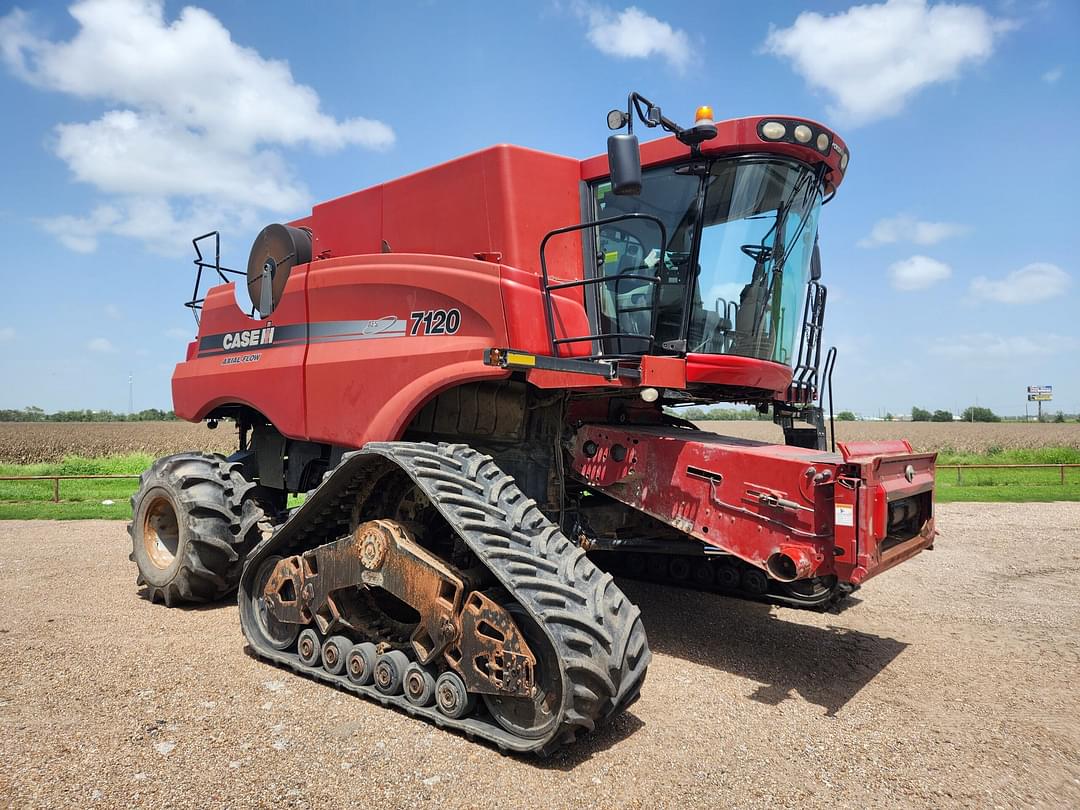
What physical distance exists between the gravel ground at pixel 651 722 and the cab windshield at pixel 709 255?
223 cm

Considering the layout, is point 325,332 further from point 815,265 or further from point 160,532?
point 815,265

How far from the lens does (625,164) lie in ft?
14.4

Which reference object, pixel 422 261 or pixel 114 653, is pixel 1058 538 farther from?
pixel 114 653

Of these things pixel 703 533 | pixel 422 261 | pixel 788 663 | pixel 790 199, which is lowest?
pixel 788 663

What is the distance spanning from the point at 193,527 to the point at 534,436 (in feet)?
9.67

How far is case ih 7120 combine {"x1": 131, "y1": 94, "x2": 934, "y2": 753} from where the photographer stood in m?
3.94

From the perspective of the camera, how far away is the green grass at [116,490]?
495 inches

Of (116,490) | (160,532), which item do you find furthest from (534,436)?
(116,490)

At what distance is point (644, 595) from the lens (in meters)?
6.98

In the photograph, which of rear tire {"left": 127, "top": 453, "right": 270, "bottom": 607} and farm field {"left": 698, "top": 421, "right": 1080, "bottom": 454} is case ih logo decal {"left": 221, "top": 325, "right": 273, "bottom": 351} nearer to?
rear tire {"left": 127, "top": 453, "right": 270, "bottom": 607}

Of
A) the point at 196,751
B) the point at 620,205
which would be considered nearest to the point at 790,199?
the point at 620,205

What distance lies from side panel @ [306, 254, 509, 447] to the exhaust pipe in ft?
6.37

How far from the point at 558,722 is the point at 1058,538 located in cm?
952

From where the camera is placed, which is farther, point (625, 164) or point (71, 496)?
point (71, 496)
